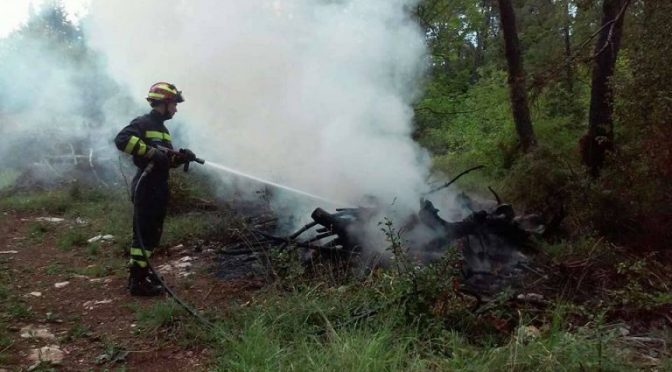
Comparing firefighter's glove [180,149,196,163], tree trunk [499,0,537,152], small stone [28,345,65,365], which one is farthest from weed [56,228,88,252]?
tree trunk [499,0,537,152]

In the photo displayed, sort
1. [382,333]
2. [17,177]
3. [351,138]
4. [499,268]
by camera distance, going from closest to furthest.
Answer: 1. [382,333]
2. [499,268]
3. [351,138]
4. [17,177]

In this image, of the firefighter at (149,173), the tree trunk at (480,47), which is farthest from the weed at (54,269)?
the tree trunk at (480,47)

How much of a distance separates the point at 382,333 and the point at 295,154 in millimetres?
4529

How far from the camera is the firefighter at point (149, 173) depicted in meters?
4.56

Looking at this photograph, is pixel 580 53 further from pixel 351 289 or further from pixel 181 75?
pixel 181 75

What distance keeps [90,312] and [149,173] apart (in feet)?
4.29

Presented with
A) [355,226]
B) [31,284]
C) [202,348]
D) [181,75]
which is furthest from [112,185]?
[202,348]

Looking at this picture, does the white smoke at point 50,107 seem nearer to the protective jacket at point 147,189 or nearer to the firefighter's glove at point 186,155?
the protective jacket at point 147,189

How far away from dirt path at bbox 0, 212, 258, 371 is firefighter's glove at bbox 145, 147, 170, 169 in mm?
1165

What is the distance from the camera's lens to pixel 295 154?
286 inches

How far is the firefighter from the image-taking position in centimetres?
456

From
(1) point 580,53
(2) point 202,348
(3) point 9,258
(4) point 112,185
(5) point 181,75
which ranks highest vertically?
(5) point 181,75

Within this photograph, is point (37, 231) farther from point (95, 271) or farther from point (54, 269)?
point (95, 271)

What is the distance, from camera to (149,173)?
4.71 meters
